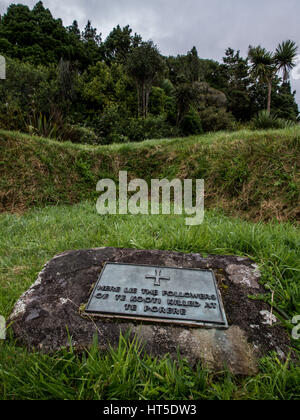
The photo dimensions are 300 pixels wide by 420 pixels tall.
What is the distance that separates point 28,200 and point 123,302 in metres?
3.02

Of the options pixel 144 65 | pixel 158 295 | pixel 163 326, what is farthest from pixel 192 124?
pixel 163 326

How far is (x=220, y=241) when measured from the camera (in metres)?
1.99

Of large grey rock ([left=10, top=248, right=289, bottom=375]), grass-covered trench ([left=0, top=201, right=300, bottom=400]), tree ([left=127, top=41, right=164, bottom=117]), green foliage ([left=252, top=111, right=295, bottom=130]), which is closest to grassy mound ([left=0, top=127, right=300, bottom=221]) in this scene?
grass-covered trench ([left=0, top=201, right=300, bottom=400])

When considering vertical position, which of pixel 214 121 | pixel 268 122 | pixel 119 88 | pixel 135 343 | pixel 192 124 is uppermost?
pixel 119 88

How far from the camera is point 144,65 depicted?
13.3 metres

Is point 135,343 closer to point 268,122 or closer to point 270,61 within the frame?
point 268,122

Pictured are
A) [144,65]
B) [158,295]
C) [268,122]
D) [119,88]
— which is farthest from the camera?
[119,88]

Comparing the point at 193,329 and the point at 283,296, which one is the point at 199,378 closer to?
the point at 193,329

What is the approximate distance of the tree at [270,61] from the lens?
42.9 feet

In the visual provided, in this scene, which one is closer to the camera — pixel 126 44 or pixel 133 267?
pixel 133 267

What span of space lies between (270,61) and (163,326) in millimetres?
17073

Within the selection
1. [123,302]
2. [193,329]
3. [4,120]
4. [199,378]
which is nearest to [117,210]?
[123,302]

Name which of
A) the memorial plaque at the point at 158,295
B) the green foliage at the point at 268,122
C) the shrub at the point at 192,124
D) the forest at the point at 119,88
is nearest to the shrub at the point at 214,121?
the forest at the point at 119,88

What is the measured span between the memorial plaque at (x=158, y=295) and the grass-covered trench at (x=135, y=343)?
8.7 inches
